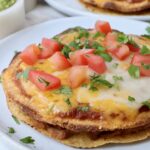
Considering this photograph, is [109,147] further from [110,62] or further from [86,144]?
[110,62]

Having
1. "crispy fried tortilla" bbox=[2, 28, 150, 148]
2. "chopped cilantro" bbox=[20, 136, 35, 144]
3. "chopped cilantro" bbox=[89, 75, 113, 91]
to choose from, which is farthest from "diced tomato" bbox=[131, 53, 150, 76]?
"chopped cilantro" bbox=[20, 136, 35, 144]

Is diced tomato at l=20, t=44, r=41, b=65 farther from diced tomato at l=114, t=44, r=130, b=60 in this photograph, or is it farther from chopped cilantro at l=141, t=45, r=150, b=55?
chopped cilantro at l=141, t=45, r=150, b=55

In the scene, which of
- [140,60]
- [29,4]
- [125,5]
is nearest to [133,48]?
[140,60]

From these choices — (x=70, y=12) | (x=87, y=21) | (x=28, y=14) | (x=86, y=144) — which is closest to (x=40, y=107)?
(x=86, y=144)

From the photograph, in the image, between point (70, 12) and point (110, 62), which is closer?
point (110, 62)

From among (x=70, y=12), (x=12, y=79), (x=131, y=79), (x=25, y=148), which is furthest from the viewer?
(x=70, y=12)

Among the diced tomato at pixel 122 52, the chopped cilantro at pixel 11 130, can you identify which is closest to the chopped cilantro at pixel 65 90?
the chopped cilantro at pixel 11 130

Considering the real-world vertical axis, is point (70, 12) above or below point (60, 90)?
below

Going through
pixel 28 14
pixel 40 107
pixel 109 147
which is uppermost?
pixel 40 107
